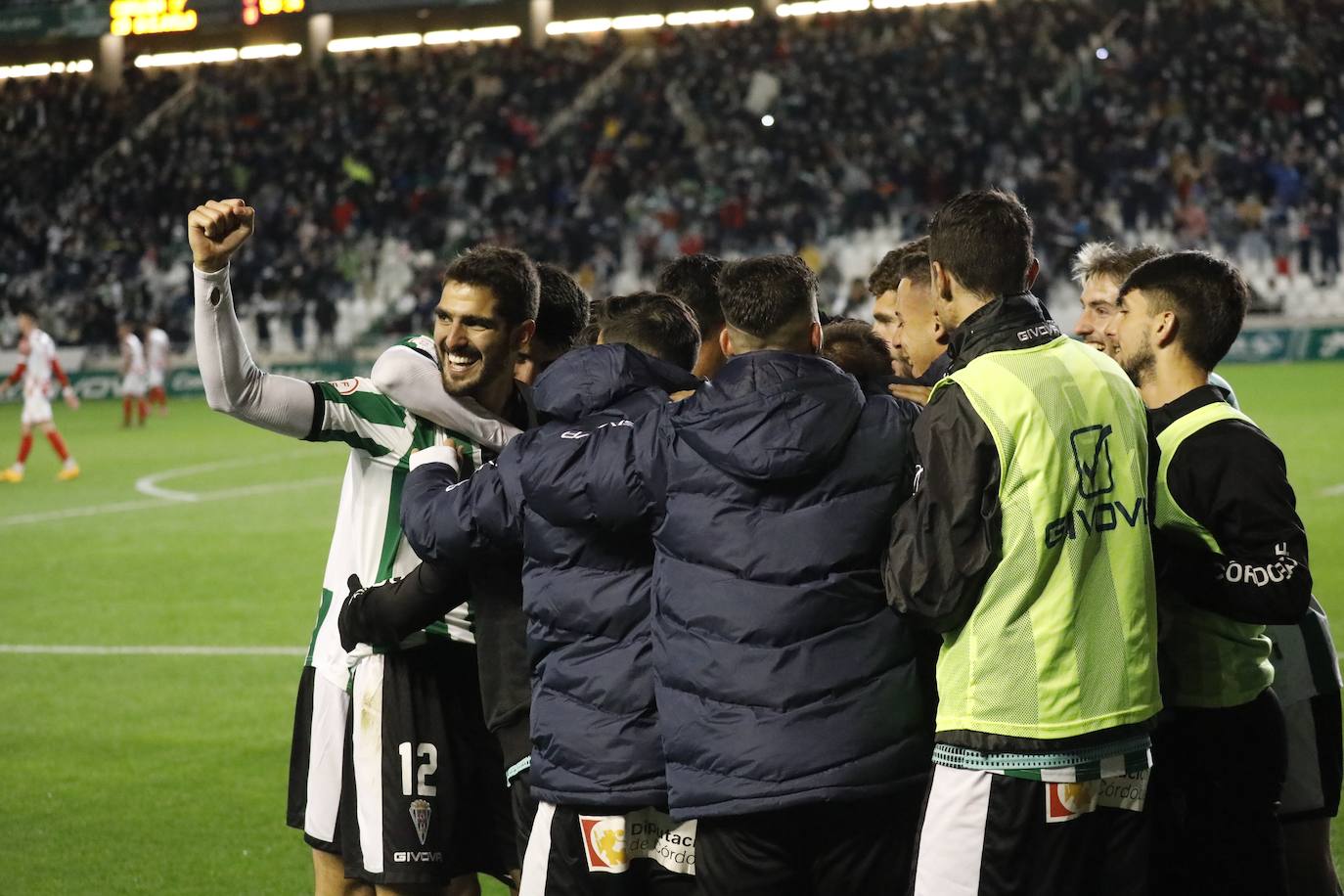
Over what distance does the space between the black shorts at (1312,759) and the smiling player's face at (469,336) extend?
229 centimetres

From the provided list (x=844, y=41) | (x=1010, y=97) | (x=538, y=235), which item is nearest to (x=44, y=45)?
(x=538, y=235)

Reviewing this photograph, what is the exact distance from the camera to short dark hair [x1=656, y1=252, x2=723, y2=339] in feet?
13.4

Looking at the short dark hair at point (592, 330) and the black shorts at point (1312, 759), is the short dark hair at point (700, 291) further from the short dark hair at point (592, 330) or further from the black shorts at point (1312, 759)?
the black shorts at point (1312, 759)

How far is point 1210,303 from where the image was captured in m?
3.51

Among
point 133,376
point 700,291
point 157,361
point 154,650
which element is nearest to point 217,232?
point 700,291

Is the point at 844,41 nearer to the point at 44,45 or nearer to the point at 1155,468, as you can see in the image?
the point at 44,45

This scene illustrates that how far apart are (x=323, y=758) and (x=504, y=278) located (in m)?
1.35

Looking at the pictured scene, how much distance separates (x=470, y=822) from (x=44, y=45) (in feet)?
134

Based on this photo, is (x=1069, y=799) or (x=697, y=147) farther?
(x=697, y=147)

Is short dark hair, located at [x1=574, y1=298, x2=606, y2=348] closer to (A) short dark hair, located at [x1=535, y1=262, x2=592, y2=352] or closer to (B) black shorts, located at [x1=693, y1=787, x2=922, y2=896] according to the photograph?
(A) short dark hair, located at [x1=535, y1=262, x2=592, y2=352]

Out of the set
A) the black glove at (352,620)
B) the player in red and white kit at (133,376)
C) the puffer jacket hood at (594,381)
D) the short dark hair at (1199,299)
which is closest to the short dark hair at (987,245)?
the short dark hair at (1199,299)

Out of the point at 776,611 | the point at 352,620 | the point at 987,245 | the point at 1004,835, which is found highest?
the point at 987,245

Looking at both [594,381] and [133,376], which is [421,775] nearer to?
[594,381]

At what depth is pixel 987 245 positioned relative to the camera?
3080 mm
